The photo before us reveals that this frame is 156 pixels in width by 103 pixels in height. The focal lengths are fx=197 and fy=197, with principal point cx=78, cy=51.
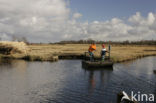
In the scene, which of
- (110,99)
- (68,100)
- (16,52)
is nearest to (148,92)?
(110,99)

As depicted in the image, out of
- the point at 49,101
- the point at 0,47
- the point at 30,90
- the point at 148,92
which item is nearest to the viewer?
the point at 49,101

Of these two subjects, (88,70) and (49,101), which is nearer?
(49,101)

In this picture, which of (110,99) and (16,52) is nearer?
(110,99)

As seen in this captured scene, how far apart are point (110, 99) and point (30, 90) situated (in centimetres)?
809

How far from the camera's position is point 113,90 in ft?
62.7

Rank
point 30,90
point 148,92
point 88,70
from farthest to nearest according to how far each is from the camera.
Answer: point 88,70, point 30,90, point 148,92

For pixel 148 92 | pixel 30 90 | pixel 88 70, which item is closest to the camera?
pixel 148 92

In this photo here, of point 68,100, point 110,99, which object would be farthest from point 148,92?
point 68,100

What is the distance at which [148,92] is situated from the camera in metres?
Answer: 18.4

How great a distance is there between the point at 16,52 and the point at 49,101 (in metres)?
39.7

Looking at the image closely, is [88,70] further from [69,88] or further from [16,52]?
[16,52]

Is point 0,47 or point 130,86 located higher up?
point 0,47

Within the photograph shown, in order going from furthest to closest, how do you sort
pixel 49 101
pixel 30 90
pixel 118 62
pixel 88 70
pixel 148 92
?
pixel 118 62
pixel 88 70
pixel 30 90
pixel 148 92
pixel 49 101

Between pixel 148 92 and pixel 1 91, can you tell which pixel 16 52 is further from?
pixel 148 92
